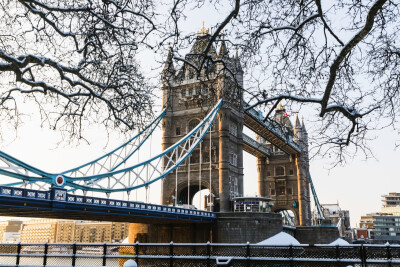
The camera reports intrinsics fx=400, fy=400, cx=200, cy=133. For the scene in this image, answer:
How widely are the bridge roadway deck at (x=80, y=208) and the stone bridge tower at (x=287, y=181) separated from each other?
34.2 m

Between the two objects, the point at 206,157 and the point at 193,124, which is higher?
the point at 193,124

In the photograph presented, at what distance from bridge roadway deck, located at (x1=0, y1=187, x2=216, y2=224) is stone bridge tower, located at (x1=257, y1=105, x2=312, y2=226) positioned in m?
34.2

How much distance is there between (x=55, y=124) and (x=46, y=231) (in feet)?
536

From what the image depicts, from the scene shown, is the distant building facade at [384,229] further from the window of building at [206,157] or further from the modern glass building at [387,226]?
the window of building at [206,157]

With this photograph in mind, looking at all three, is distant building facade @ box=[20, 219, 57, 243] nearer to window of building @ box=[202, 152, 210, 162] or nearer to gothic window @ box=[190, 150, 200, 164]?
gothic window @ box=[190, 150, 200, 164]

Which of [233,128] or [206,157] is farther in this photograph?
[233,128]

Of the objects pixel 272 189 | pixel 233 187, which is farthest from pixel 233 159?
pixel 272 189

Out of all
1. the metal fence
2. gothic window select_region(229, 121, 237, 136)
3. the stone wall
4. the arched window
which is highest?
gothic window select_region(229, 121, 237, 136)

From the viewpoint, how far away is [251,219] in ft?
120

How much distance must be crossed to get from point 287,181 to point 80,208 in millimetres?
49089

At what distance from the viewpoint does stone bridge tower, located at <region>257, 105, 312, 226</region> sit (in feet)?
218

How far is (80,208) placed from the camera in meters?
26.0

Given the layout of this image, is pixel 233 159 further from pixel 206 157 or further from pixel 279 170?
pixel 279 170

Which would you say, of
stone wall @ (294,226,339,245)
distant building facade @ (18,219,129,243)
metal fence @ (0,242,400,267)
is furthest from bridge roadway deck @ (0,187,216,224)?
distant building facade @ (18,219,129,243)
